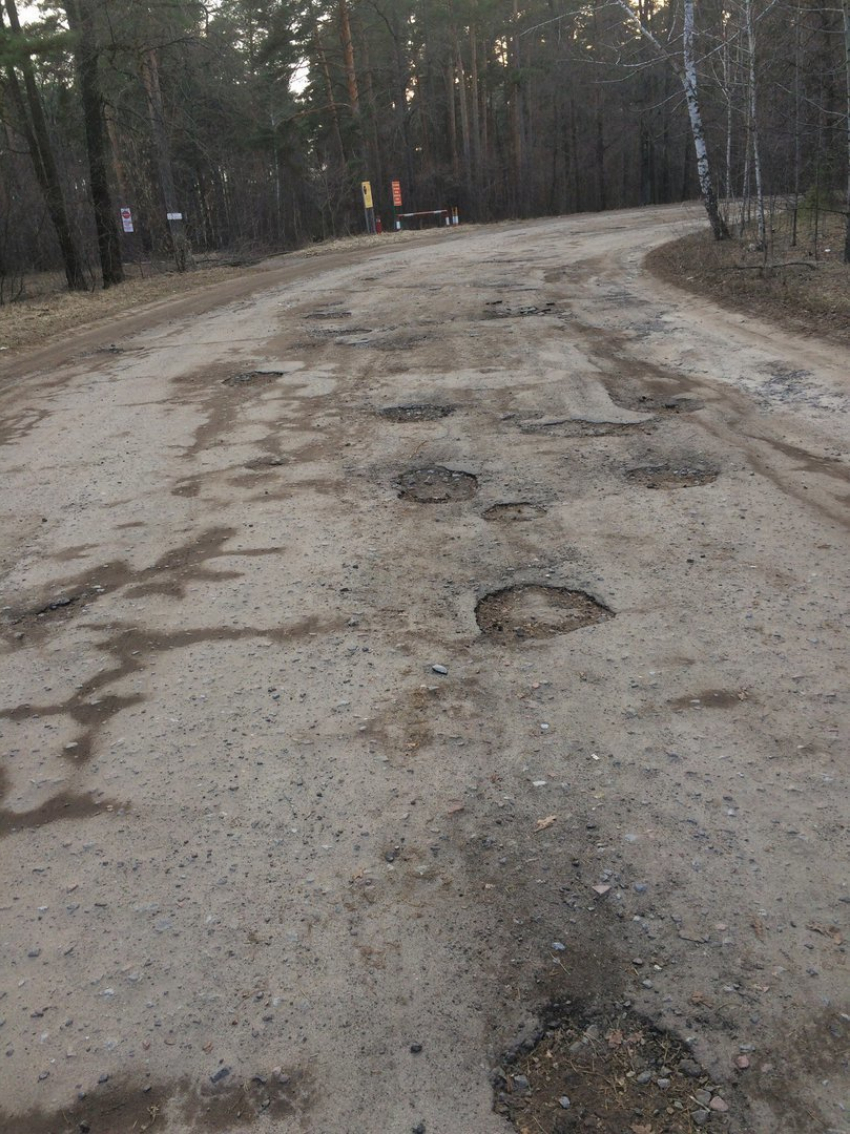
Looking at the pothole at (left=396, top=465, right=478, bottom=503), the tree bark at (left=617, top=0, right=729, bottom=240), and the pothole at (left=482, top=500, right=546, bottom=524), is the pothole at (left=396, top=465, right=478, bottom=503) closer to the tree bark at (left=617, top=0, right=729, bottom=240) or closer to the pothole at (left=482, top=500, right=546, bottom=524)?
the pothole at (left=482, top=500, right=546, bottom=524)

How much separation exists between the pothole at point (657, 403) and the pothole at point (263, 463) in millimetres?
2815

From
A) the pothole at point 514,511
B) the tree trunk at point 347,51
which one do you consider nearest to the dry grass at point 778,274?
the pothole at point 514,511

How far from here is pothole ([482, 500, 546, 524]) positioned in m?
5.07

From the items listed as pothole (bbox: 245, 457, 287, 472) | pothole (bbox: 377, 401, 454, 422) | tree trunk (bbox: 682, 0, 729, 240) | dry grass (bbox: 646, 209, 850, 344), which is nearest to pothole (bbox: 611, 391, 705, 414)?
pothole (bbox: 377, 401, 454, 422)

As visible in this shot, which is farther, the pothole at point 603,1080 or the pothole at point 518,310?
the pothole at point 518,310

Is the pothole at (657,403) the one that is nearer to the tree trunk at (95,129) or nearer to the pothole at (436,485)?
the pothole at (436,485)

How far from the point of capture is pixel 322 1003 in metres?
2.23

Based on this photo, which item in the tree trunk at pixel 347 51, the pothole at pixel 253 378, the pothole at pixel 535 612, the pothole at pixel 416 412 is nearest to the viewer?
the pothole at pixel 535 612

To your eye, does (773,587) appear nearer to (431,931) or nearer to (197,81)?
(431,931)

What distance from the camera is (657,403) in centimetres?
711

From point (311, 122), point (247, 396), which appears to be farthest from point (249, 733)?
point (311, 122)

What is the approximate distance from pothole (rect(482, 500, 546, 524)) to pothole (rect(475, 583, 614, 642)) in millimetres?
861

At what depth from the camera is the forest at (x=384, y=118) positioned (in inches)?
631

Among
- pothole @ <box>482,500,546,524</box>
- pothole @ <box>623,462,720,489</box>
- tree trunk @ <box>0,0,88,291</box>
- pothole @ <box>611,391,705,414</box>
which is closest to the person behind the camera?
pothole @ <box>482,500,546,524</box>
